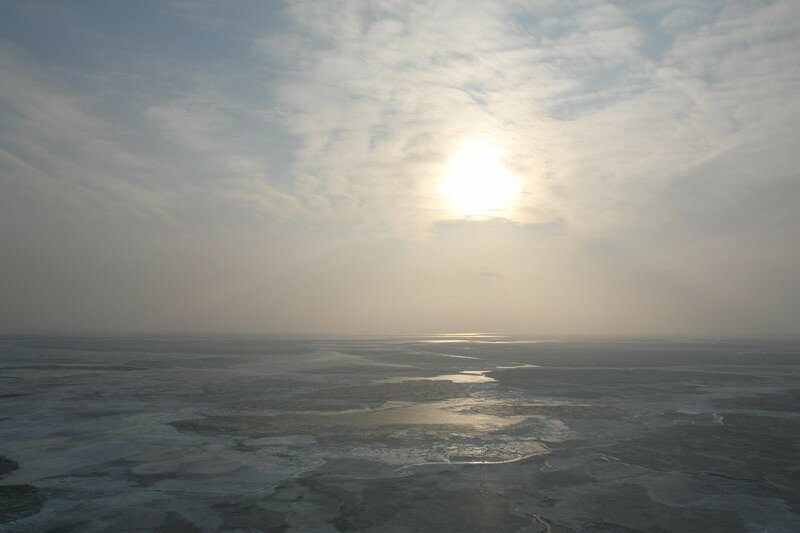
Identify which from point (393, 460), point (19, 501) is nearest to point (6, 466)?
point (19, 501)

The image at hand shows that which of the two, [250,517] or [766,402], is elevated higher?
[766,402]

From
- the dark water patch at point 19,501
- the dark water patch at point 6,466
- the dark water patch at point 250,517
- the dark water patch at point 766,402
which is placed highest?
the dark water patch at point 766,402

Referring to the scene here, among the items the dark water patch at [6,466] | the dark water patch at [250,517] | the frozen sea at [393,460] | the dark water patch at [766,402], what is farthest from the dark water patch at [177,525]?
the dark water patch at [766,402]

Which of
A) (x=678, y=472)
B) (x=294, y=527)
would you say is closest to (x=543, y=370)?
(x=678, y=472)

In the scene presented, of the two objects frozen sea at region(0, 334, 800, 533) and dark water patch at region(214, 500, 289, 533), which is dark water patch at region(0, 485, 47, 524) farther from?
dark water patch at region(214, 500, 289, 533)

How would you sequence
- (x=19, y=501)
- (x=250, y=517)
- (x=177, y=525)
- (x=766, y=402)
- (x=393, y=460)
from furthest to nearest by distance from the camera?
(x=766, y=402)
(x=393, y=460)
(x=19, y=501)
(x=250, y=517)
(x=177, y=525)

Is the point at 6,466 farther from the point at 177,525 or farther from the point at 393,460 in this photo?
the point at 393,460

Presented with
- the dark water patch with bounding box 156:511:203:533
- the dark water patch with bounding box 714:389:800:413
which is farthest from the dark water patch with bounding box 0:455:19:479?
the dark water patch with bounding box 714:389:800:413

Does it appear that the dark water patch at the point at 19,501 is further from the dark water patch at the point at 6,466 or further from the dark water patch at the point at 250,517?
the dark water patch at the point at 250,517
